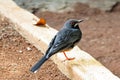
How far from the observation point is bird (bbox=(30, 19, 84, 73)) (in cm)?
476

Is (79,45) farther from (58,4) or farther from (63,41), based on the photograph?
(63,41)

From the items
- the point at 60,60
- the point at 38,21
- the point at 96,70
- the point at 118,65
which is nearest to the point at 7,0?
the point at 38,21

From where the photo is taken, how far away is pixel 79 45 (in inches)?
330

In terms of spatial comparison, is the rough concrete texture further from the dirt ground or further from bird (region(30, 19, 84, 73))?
bird (region(30, 19, 84, 73))

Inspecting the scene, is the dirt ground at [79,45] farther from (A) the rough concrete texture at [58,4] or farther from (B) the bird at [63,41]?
(B) the bird at [63,41]

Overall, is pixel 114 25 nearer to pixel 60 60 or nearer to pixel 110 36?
pixel 110 36

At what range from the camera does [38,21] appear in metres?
6.25

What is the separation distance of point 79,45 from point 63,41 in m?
3.42

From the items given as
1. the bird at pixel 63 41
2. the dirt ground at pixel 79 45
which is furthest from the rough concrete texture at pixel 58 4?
the bird at pixel 63 41

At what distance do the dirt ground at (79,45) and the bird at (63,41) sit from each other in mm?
262

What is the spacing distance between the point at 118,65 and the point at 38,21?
1653 mm

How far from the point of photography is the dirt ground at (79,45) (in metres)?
5.06

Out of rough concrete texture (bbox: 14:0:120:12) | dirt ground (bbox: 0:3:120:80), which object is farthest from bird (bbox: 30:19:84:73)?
rough concrete texture (bbox: 14:0:120:12)

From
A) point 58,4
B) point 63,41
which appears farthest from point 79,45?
point 63,41
